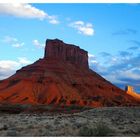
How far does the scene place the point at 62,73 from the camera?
97688 millimetres

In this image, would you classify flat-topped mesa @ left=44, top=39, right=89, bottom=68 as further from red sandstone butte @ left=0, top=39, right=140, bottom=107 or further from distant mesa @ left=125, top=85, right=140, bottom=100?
distant mesa @ left=125, top=85, right=140, bottom=100

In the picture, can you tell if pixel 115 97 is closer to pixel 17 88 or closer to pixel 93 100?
pixel 93 100

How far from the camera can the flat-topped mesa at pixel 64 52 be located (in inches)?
4135

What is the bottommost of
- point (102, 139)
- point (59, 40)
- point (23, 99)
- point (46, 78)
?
point (102, 139)

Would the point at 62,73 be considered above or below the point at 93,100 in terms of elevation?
above

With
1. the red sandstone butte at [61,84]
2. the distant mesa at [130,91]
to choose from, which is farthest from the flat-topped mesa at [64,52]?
the distant mesa at [130,91]

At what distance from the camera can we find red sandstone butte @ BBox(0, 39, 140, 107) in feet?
281

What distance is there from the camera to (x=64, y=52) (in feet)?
348

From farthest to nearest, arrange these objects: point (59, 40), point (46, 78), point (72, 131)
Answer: point (59, 40) < point (46, 78) < point (72, 131)

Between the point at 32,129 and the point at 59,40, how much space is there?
302 ft

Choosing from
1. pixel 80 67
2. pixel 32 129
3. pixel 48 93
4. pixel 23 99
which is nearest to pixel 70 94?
pixel 48 93

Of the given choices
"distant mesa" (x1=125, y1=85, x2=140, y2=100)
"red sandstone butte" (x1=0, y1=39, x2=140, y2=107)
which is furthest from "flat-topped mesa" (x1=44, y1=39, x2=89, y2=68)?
"distant mesa" (x1=125, y1=85, x2=140, y2=100)

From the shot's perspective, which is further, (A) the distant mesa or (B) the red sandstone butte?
(A) the distant mesa

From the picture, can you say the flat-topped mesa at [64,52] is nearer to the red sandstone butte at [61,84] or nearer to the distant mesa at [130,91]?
the red sandstone butte at [61,84]
